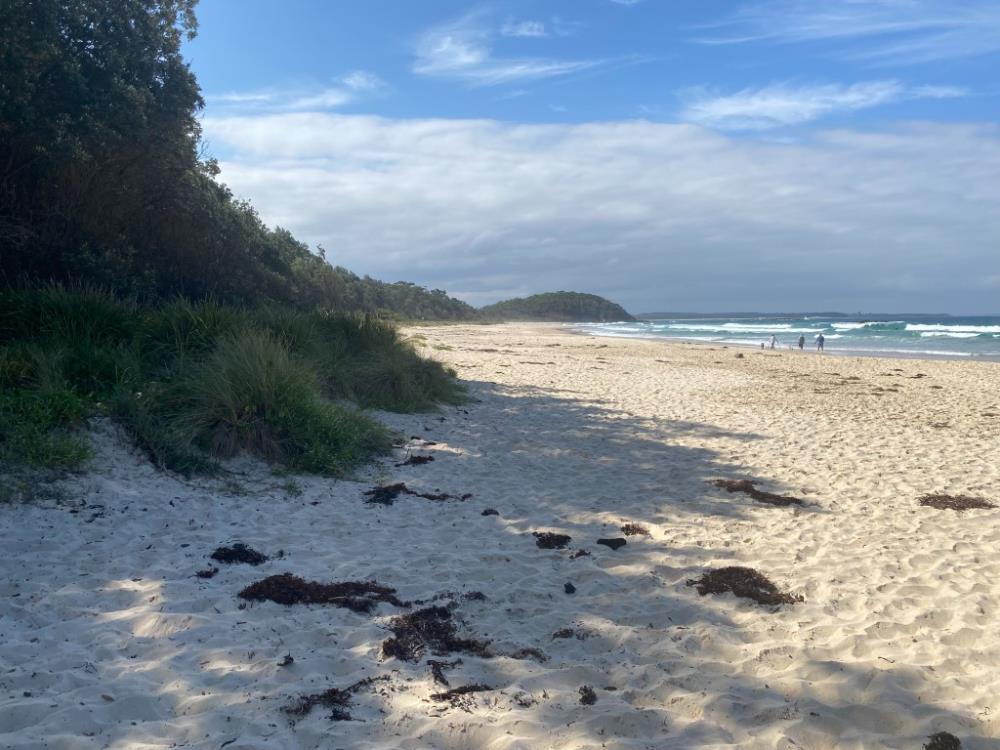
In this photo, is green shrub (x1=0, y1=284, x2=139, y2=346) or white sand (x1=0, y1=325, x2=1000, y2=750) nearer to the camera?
white sand (x1=0, y1=325, x2=1000, y2=750)

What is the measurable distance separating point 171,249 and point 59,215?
2336 mm

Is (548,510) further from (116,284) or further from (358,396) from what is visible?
(116,284)

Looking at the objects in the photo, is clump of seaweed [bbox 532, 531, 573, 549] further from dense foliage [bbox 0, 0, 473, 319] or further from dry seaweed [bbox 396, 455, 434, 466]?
dense foliage [bbox 0, 0, 473, 319]

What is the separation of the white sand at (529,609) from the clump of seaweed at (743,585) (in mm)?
115

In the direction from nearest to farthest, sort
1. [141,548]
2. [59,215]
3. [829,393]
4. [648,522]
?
[141,548], [648,522], [59,215], [829,393]

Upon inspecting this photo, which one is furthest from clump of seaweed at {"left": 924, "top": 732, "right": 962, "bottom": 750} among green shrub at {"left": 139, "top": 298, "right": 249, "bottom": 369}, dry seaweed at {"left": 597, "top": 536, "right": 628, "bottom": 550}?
green shrub at {"left": 139, "top": 298, "right": 249, "bottom": 369}

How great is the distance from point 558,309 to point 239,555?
128 metres

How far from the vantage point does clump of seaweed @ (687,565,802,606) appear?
15.5 feet

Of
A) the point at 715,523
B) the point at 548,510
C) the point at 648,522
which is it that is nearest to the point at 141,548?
the point at 548,510

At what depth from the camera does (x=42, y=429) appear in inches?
247

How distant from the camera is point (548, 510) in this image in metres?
6.73

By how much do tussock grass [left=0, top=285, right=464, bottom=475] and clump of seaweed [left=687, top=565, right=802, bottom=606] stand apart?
3949 millimetres

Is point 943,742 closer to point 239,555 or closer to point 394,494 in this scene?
point 239,555

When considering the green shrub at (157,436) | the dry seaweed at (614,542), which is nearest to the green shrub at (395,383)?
the green shrub at (157,436)
